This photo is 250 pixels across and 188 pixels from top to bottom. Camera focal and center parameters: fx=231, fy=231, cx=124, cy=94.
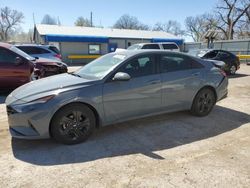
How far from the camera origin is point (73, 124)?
375cm

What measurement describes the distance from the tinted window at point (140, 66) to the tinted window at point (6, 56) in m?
4.46

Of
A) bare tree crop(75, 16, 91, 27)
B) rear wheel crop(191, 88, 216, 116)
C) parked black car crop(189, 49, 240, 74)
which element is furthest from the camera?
bare tree crop(75, 16, 91, 27)

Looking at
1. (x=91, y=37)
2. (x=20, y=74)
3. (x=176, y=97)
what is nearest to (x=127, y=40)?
(x=91, y=37)

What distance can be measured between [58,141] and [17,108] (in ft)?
2.68

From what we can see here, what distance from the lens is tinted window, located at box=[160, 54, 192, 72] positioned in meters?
4.68

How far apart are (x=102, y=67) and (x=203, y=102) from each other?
2.46 m

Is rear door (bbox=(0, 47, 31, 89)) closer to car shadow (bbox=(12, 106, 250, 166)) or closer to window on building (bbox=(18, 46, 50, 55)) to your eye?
car shadow (bbox=(12, 106, 250, 166))

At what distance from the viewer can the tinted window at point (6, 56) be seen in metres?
6.95

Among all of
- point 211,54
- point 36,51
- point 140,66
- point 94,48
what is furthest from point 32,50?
point 94,48

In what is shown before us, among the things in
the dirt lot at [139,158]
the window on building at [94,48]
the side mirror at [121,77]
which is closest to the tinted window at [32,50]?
the dirt lot at [139,158]

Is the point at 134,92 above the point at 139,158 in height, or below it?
above

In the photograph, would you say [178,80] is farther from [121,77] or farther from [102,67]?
[102,67]

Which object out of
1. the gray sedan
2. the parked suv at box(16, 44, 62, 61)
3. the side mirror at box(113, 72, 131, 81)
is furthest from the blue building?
the side mirror at box(113, 72, 131, 81)

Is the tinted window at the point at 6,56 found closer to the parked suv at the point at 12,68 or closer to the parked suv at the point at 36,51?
the parked suv at the point at 12,68
